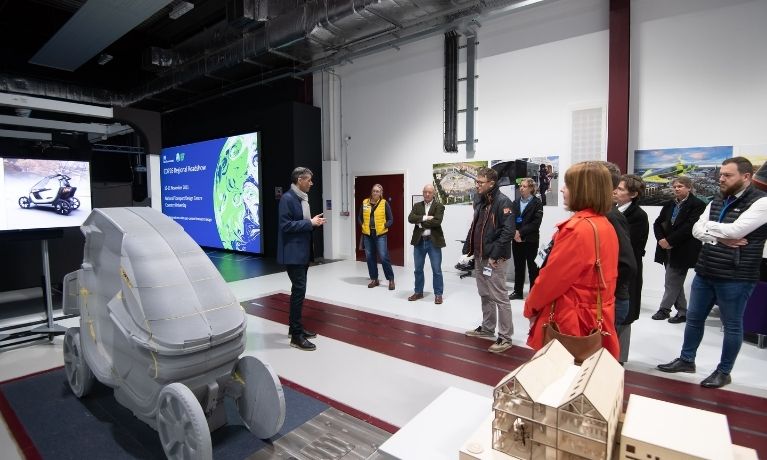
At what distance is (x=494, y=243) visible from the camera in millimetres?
3381

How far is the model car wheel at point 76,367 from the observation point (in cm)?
256

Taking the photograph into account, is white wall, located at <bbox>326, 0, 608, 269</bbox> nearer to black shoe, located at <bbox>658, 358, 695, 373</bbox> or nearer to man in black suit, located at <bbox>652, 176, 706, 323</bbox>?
man in black suit, located at <bbox>652, 176, 706, 323</bbox>

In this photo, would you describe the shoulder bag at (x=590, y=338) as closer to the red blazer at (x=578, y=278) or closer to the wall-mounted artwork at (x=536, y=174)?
the red blazer at (x=578, y=278)

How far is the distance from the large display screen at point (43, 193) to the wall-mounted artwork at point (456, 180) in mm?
4896

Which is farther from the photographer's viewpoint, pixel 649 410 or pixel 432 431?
pixel 432 431

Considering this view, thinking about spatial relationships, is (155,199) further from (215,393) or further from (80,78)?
(80,78)

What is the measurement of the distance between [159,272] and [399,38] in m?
5.83

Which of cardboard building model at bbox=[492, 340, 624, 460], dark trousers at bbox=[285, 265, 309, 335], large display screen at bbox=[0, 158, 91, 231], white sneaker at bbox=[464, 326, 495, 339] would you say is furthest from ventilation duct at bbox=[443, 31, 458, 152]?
cardboard building model at bbox=[492, 340, 624, 460]

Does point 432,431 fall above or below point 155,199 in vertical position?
below

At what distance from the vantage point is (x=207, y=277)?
7.22 ft

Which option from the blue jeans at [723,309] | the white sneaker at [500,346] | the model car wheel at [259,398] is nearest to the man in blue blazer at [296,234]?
the model car wheel at [259,398]

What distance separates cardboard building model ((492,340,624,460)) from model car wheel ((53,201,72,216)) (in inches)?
183

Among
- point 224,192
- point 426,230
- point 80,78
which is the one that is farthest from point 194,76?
point 426,230

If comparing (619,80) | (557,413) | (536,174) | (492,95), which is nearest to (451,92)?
(492,95)
